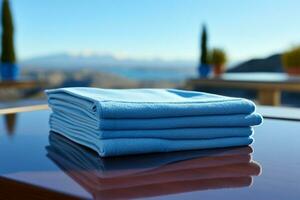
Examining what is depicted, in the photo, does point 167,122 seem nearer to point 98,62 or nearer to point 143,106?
point 143,106

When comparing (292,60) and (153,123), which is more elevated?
(153,123)

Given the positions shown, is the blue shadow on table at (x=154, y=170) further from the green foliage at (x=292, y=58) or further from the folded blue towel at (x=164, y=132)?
the green foliage at (x=292, y=58)

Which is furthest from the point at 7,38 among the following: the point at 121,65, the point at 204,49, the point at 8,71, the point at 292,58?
the point at 121,65

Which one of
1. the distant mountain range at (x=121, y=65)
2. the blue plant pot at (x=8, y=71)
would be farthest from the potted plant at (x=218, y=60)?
the distant mountain range at (x=121, y=65)

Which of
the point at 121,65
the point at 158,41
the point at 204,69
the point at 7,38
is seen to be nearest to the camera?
the point at 7,38

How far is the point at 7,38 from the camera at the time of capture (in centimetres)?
451

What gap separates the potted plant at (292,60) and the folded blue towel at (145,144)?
11.2 ft

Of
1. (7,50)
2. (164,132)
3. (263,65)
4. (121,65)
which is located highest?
(164,132)

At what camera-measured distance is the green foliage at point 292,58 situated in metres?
3.74

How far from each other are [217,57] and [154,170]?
14.5 ft

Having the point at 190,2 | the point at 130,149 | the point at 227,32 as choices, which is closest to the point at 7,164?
the point at 130,149

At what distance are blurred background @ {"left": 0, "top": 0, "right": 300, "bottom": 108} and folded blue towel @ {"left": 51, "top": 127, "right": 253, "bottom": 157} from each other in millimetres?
651

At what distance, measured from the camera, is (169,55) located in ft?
37.8

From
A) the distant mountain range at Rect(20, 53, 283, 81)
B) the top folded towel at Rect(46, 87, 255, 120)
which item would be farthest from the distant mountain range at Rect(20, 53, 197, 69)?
the top folded towel at Rect(46, 87, 255, 120)
